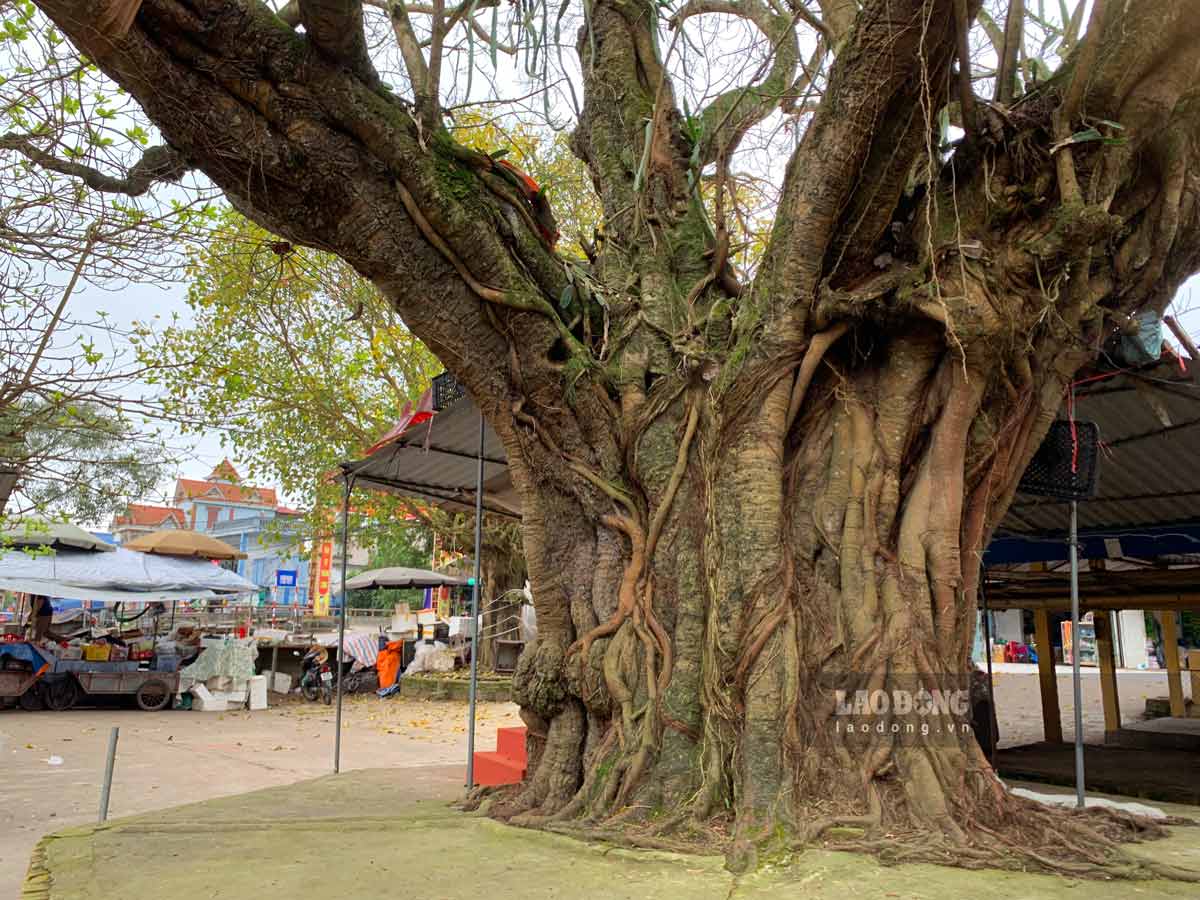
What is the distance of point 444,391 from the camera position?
19.4ft

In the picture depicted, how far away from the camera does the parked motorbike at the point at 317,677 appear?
14.6 meters

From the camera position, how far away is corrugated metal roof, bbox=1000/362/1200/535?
5.16 meters

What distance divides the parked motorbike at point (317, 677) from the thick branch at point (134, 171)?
11.2 m

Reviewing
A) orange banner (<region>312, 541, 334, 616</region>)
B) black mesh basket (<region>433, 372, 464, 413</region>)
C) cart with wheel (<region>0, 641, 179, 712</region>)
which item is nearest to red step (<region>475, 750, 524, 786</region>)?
black mesh basket (<region>433, 372, 464, 413</region>)

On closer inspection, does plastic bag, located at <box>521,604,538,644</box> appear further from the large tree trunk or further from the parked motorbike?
the large tree trunk

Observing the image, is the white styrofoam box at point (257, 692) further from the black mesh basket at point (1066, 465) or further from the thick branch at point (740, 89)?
the black mesh basket at point (1066, 465)

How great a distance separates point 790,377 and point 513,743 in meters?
2.92

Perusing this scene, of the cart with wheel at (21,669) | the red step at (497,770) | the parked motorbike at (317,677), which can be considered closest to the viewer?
the red step at (497,770)

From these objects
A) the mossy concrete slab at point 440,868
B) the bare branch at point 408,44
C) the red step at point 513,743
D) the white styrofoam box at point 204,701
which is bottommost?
the white styrofoam box at point 204,701

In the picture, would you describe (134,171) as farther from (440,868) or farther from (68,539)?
(68,539)

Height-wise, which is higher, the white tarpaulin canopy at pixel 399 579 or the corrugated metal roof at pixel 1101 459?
the corrugated metal roof at pixel 1101 459

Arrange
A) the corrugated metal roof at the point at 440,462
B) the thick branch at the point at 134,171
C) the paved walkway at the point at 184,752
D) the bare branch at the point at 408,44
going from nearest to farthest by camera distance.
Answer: the thick branch at the point at 134,171 → the bare branch at the point at 408,44 → the corrugated metal roof at the point at 440,462 → the paved walkway at the point at 184,752

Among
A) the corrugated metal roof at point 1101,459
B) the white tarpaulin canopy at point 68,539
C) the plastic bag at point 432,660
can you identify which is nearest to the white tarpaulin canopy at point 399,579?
the plastic bag at point 432,660

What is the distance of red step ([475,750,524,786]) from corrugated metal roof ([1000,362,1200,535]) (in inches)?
161
